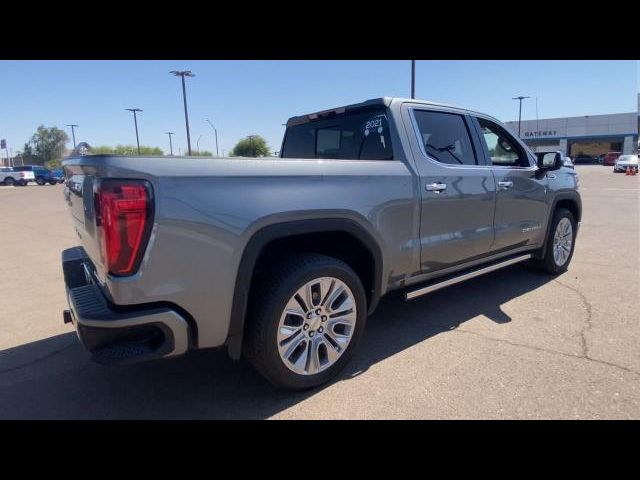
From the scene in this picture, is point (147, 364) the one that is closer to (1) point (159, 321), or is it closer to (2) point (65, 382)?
(2) point (65, 382)

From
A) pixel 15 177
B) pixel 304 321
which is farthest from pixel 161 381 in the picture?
pixel 15 177

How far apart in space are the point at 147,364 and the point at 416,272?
217 cm

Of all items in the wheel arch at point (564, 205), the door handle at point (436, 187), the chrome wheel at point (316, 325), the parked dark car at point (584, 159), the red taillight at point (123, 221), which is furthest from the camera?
the parked dark car at point (584, 159)

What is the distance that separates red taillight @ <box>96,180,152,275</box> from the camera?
76.8 inches

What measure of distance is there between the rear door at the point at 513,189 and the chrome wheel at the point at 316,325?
1978 millimetres

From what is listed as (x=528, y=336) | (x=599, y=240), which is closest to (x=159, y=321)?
(x=528, y=336)

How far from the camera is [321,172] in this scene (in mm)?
2576

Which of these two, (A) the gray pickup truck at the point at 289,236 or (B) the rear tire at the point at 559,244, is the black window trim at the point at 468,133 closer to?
(A) the gray pickup truck at the point at 289,236

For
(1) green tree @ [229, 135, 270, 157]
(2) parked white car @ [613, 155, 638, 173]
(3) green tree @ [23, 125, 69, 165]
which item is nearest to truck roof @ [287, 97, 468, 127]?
(1) green tree @ [229, 135, 270, 157]

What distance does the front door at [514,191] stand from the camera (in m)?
3.97

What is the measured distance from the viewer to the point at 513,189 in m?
4.08

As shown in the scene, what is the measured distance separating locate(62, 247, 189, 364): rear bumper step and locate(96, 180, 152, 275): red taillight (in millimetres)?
225

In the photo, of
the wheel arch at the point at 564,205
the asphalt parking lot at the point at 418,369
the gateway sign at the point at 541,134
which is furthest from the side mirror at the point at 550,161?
the gateway sign at the point at 541,134
